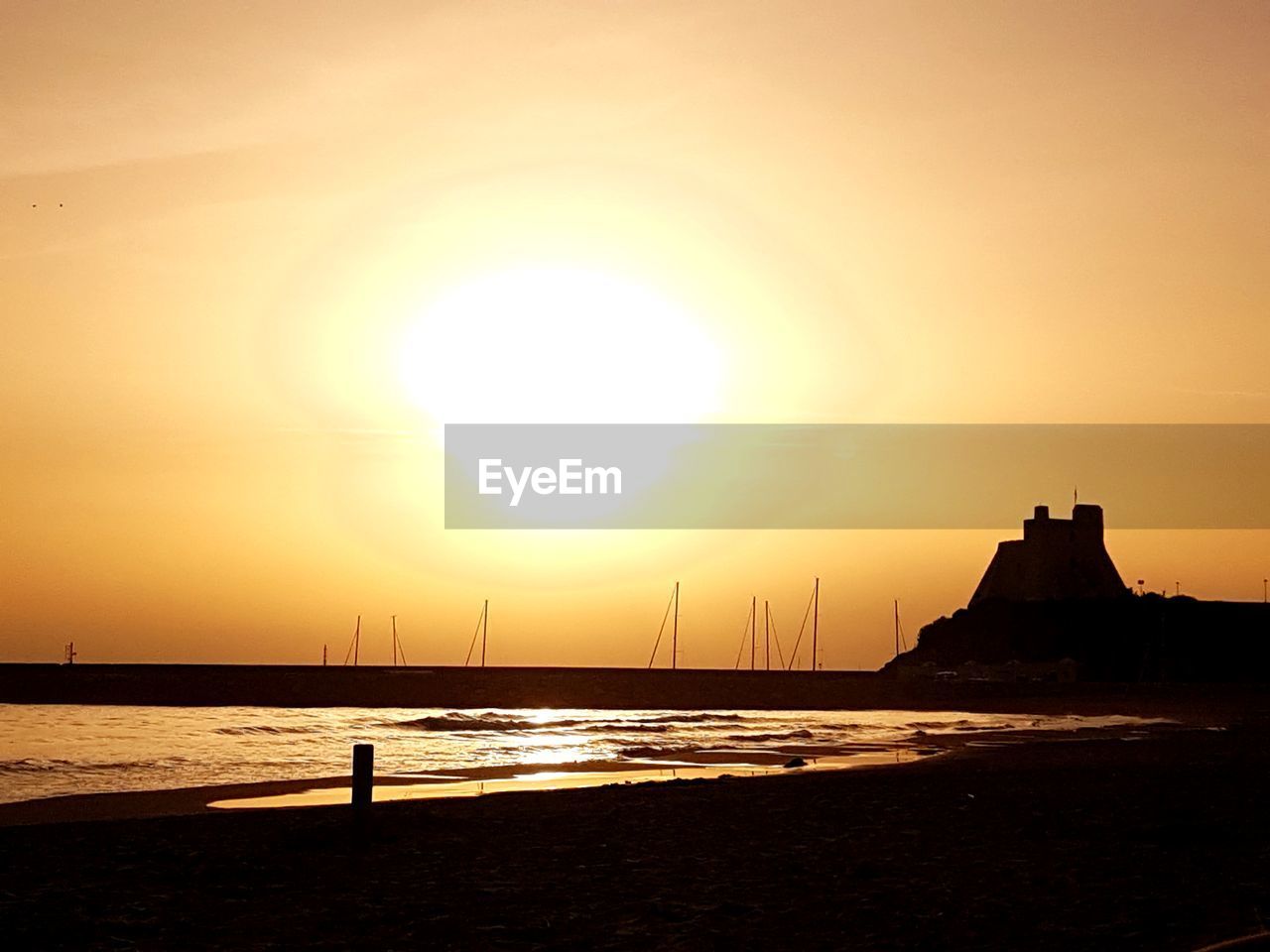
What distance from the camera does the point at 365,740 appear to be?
5162 centimetres

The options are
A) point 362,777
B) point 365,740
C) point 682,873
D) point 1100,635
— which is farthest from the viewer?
point 1100,635

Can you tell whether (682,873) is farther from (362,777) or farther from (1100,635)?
(1100,635)

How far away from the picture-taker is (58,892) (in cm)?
1395

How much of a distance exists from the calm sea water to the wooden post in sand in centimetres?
1342

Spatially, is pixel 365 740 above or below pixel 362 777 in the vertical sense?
below

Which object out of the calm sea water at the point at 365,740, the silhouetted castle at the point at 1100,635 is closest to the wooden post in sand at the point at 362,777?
the calm sea water at the point at 365,740

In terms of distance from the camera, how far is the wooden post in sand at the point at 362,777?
690 inches

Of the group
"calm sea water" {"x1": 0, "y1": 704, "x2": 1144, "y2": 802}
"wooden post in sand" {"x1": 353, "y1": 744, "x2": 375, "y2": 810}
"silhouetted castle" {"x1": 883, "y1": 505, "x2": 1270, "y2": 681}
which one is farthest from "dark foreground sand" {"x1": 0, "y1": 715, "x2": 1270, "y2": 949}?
"silhouetted castle" {"x1": 883, "y1": 505, "x2": 1270, "y2": 681}

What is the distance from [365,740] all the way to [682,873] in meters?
39.1

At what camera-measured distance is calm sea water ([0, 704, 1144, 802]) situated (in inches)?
1374

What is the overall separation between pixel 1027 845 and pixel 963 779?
937 cm

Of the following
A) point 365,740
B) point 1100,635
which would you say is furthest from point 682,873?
point 1100,635

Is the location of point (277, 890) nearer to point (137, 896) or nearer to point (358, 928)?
point (137, 896)

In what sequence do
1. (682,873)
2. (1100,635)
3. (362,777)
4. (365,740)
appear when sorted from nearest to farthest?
(682,873) < (362,777) < (365,740) < (1100,635)
